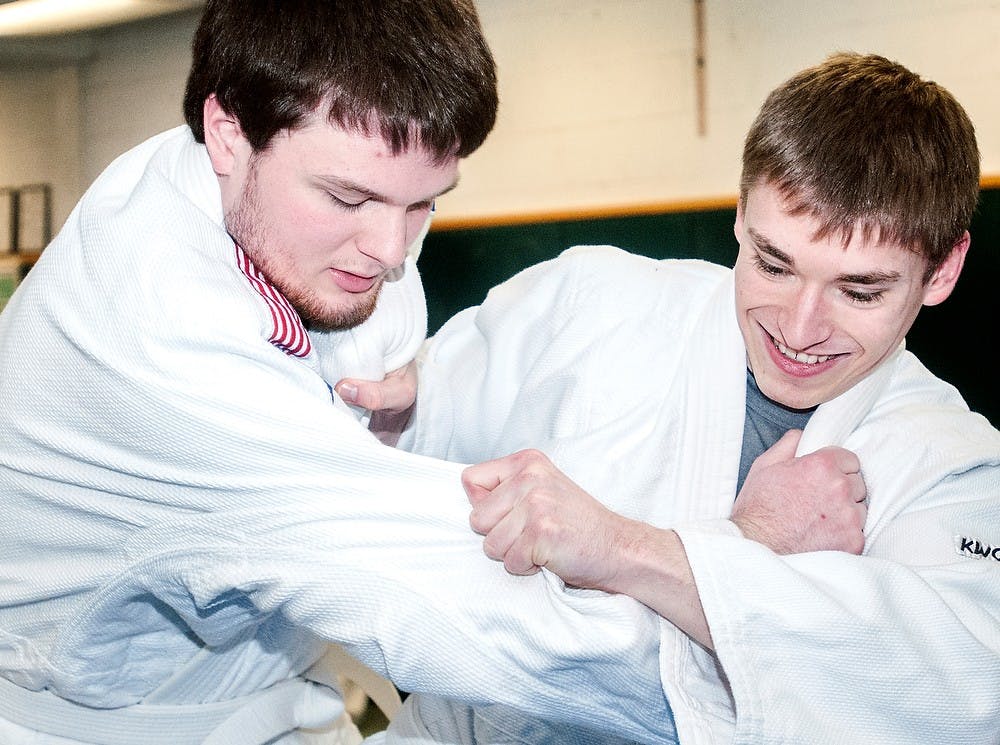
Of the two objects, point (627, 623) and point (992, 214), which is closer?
point (627, 623)

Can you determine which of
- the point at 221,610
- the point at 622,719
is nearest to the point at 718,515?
the point at 622,719

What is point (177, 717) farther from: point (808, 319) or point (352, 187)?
point (808, 319)

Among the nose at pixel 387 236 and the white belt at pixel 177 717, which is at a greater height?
the nose at pixel 387 236

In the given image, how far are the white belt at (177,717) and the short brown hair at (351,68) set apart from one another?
0.78 metres

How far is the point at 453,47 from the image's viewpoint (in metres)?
1.40

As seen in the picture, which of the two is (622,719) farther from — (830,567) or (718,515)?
(718,515)

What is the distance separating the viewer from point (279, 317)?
129 centimetres

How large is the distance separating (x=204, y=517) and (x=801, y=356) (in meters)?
0.92

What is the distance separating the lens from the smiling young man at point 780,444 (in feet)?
3.88

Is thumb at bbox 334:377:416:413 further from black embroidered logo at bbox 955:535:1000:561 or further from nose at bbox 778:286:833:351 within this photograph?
black embroidered logo at bbox 955:535:1000:561

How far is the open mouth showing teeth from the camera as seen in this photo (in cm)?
156

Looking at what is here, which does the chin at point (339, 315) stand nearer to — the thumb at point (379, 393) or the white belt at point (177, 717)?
the thumb at point (379, 393)

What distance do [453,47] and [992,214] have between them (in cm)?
218

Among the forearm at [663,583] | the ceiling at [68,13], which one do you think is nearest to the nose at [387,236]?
the forearm at [663,583]
